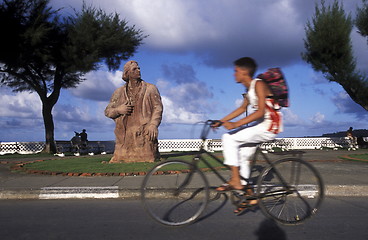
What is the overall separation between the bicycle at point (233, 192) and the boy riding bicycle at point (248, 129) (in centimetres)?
14

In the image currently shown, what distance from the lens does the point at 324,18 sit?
21.4 metres

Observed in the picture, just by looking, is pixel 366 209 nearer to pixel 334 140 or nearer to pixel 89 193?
pixel 89 193

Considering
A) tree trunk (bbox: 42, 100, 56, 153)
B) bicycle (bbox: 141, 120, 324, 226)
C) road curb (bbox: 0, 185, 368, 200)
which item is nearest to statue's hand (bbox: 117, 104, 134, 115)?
road curb (bbox: 0, 185, 368, 200)

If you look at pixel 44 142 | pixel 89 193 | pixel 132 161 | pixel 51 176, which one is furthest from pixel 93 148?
pixel 89 193

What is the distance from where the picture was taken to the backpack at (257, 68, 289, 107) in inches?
153

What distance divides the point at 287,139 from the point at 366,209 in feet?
72.2

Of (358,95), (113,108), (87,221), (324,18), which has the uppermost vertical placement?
(324,18)

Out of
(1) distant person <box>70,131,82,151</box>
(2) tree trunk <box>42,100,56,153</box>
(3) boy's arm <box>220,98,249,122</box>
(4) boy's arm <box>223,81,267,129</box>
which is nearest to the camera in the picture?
(4) boy's arm <box>223,81,267,129</box>

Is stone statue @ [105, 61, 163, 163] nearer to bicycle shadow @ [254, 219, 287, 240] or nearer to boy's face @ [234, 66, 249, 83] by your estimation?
boy's face @ [234, 66, 249, 83]

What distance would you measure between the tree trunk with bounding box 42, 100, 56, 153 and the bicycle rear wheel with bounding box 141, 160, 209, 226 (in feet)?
63.9

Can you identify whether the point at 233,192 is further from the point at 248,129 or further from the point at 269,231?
the point at 248,129

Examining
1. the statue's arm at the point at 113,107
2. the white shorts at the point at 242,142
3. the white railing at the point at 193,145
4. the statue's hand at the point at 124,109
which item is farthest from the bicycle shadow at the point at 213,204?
the white railing at the point at 193,145

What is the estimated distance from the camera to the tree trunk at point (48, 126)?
21.6 m

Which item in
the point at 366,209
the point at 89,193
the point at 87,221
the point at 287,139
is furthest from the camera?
the point at 287,139
